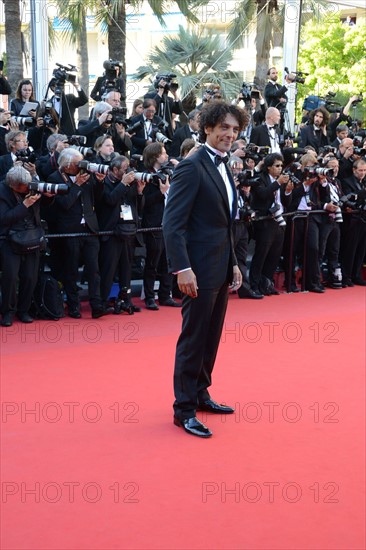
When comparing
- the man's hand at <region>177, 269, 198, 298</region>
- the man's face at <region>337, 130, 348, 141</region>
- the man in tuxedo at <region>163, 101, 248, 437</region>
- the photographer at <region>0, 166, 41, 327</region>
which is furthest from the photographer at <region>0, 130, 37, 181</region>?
the man's face at <region>337, 130, 348, 141</region>

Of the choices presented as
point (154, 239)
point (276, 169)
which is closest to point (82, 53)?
point (276, 169)

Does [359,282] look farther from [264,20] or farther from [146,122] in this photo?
[264,20]

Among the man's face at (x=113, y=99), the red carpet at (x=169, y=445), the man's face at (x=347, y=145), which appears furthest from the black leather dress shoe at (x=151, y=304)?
the man's face at (x=347, y=145)

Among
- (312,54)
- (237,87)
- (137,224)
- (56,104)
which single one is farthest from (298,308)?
(312,54)

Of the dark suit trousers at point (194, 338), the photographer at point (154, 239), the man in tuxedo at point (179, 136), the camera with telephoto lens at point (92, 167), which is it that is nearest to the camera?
the dark suit trousers at point (194, 338)

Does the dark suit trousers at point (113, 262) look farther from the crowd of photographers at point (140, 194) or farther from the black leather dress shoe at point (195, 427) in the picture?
the black leather dress shoe at point (195, 427)

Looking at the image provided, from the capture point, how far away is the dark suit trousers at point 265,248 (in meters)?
8.97

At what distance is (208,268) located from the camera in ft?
15.1

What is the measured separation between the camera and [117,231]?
7.73 metres

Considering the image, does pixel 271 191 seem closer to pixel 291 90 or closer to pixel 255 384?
pixel 255 384

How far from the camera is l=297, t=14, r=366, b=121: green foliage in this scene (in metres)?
24.9

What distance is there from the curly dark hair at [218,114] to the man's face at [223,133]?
2 cm

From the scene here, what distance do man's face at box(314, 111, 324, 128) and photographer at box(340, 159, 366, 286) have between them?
4.07ft

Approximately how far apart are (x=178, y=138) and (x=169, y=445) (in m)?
5.51
